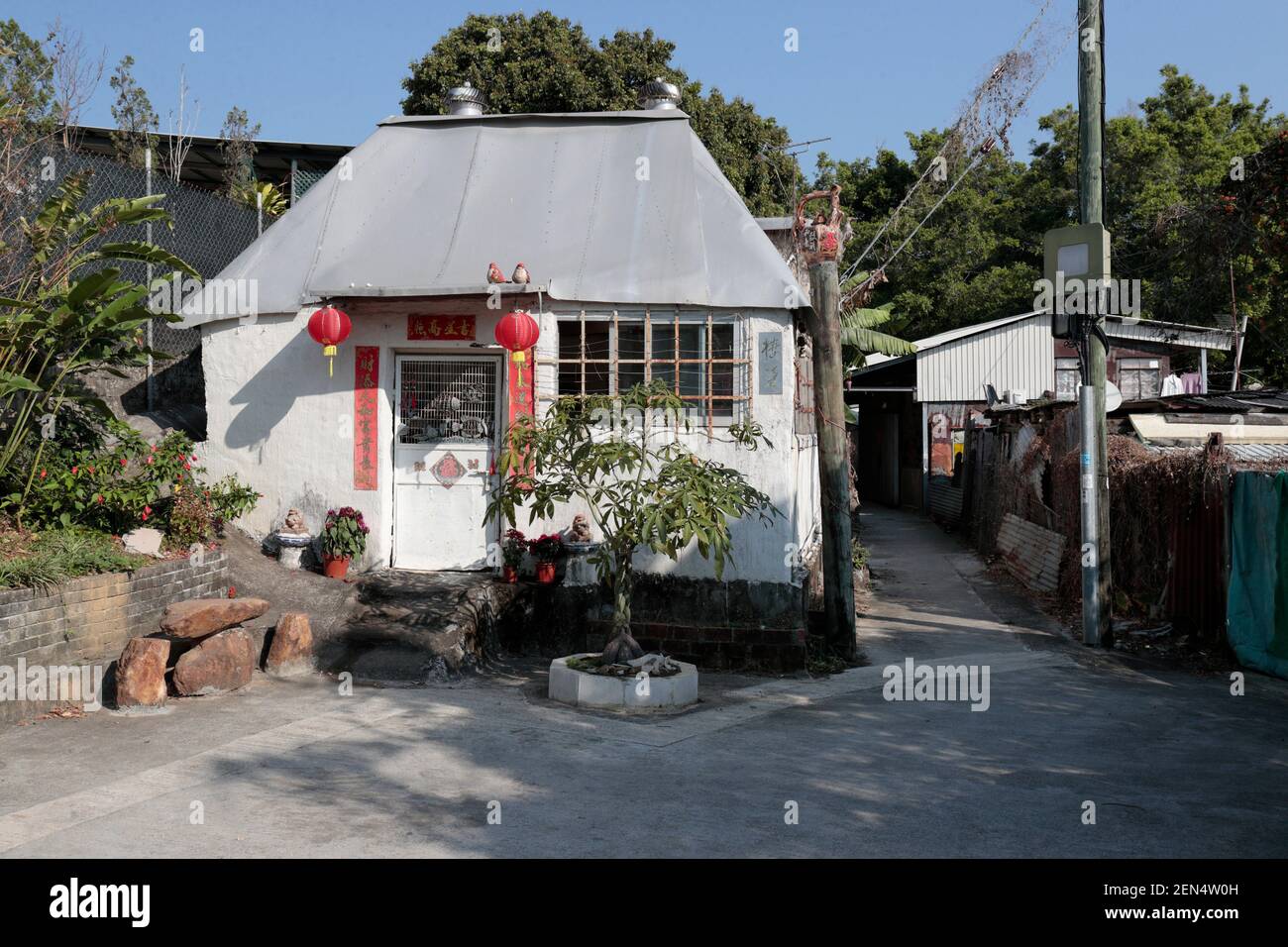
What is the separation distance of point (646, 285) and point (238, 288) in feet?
14.8

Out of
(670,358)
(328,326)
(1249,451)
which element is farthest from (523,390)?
(1249,451)

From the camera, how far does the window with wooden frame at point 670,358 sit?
10.7 meters

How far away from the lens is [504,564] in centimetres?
1093

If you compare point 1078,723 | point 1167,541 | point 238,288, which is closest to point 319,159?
point 238,288

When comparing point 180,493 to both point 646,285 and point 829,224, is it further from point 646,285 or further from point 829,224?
point 829,224

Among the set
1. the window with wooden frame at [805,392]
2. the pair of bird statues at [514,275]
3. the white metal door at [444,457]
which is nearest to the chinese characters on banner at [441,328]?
the white metal door at [444,457]

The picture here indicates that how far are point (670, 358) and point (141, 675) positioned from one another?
5.60m

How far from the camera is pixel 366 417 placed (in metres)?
11.1

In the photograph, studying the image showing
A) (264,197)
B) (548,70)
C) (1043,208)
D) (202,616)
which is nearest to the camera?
(202,616)

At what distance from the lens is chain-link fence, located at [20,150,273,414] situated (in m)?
12.6

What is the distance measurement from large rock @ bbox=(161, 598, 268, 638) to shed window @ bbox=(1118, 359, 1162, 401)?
71.7 ft

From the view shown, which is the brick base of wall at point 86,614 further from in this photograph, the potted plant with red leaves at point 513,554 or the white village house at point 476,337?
the potted plant with red leaves at point 513,554

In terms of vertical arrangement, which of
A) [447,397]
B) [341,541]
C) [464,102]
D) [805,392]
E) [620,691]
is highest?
[464,102]

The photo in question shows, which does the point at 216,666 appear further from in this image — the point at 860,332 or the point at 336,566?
the point at 860,332
